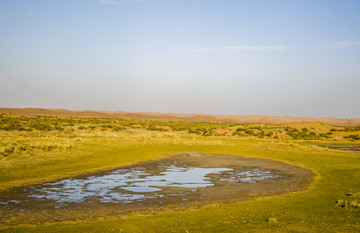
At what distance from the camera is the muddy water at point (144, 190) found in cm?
1079

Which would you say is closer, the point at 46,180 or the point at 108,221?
the point at 108,221

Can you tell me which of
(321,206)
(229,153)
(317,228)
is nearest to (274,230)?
(317,228)

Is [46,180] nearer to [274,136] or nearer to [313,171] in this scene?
[313,171]

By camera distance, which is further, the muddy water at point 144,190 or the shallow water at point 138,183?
the shallow water at point 138,183

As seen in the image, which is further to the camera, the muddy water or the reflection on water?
the reflection on water

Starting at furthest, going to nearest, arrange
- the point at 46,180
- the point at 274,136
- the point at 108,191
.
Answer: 1. the point at 274,136
2. the point at 46,180
3. the point at 108,191

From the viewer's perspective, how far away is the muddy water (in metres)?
10.8

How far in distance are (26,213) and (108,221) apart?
304 centimetres

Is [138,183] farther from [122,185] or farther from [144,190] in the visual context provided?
[144,190]

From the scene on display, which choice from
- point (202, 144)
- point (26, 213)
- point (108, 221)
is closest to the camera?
point (108, 221)

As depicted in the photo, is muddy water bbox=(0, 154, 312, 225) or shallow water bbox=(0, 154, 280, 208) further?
shallow water bbox=(0, 154, 280, 208)

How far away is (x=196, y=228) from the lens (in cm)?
871

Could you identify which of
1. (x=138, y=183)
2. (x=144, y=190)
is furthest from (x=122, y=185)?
(x=144, y=190)

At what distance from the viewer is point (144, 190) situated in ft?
47.0
